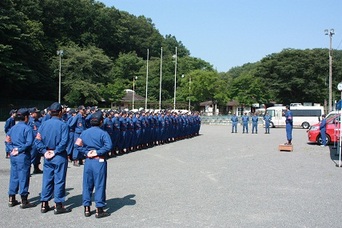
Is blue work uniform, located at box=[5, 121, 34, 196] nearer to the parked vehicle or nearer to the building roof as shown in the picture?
the parked vehicle

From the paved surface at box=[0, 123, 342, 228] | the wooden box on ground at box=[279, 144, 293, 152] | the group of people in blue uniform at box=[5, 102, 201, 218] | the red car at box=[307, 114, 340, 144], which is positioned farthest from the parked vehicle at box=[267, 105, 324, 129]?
the group of people in blue uniform at box=[5, 102, 201, 218]

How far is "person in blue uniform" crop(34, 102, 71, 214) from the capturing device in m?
6.60

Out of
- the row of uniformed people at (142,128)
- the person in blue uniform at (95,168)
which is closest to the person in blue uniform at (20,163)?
the person in blue uniform at (95,168)

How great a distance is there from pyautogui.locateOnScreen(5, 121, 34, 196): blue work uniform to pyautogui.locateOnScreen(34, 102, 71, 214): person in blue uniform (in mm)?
509

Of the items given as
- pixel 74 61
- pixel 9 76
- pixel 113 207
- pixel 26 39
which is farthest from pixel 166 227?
pixel 74 61

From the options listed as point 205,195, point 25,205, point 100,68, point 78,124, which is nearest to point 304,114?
point 100,68

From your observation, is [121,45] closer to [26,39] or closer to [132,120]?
[26,39]

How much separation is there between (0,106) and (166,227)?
46614 mm

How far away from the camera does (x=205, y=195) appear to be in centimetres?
812

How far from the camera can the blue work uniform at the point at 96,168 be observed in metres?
6.45

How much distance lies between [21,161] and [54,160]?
887 millimetres

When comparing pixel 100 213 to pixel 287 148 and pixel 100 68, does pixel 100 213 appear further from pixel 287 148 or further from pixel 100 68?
pixel 100 68

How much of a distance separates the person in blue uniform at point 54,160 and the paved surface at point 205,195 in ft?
1.01

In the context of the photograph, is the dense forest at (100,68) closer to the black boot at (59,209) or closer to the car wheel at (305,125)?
the car wheel at (305,125)
